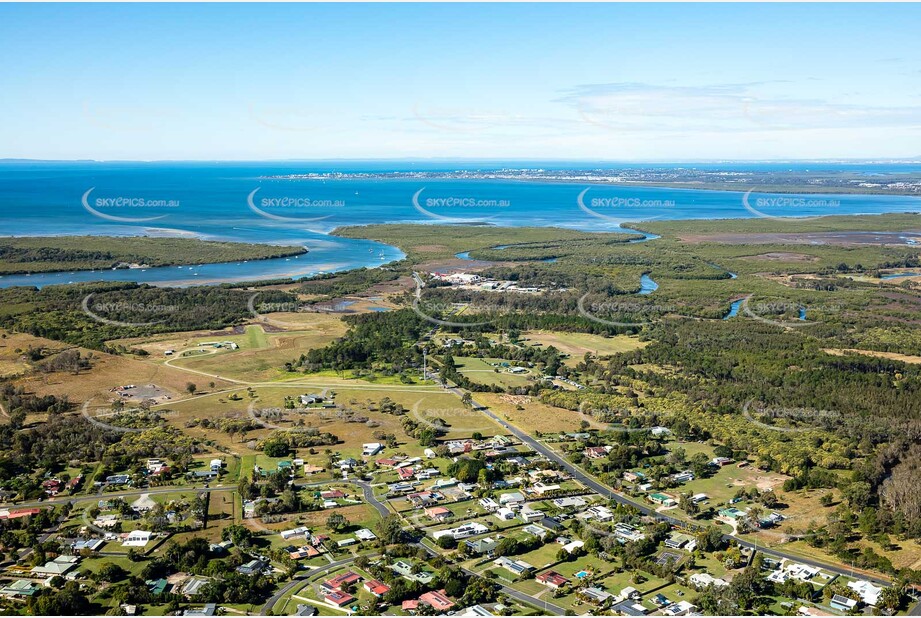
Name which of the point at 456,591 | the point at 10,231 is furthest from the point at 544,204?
the point at 456,591

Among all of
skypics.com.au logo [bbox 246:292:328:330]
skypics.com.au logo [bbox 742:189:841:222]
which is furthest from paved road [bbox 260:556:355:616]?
skypics.com.au logo [bbox 742:189:841:222]

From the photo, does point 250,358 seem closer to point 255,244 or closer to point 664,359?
point 664,359

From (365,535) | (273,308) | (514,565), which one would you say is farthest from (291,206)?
(514,565)

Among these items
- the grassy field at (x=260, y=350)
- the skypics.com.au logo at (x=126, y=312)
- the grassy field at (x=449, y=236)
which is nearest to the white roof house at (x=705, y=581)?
the grassy field at (x=260, y=350)

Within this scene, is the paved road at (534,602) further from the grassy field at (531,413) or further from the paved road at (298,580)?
the grassy field at (531,413)

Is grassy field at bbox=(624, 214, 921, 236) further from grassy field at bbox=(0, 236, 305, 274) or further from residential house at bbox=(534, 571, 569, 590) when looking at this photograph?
residential house at bbox=(534, 571, 569, 590)
